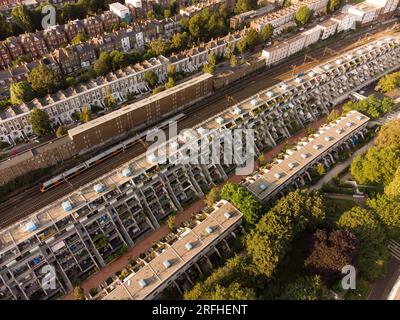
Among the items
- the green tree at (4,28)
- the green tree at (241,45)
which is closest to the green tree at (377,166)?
the green tree at (241,45)

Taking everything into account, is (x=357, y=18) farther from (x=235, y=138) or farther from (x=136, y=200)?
(x=136, y=200)

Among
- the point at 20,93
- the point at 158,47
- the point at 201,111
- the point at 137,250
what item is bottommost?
the point at 137,250

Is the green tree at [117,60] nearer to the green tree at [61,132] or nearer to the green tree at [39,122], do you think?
the green tree at [39,122]

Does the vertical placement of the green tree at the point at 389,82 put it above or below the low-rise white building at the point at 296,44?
below

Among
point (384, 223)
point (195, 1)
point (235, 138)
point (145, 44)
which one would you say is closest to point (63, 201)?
point (235, 138)

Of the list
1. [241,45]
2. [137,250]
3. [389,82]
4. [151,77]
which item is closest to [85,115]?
[151,77]

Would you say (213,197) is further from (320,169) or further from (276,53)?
(276,53)
